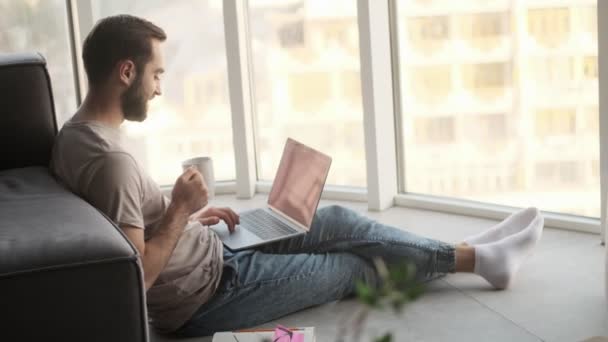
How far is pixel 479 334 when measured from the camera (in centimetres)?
224

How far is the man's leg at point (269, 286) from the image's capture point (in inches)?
90.4

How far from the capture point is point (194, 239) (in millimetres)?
2289

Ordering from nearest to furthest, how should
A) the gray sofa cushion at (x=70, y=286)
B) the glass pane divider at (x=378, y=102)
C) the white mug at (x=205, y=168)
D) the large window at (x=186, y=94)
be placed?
the gray sofa cushion at (x=70, y=286) < the glass pane divider at (x=378, y=102) < the white mug at (x=205, y=168) < the large window at (x=186, y=94)

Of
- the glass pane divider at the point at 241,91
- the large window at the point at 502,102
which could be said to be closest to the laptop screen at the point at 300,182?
the large window at the point at 502,102

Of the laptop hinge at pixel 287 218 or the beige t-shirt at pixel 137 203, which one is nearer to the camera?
the beige t-shirt at pixel 137 203

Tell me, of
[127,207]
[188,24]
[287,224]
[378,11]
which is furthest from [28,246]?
[188,24]

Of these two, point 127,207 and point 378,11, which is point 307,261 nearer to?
point 127,207

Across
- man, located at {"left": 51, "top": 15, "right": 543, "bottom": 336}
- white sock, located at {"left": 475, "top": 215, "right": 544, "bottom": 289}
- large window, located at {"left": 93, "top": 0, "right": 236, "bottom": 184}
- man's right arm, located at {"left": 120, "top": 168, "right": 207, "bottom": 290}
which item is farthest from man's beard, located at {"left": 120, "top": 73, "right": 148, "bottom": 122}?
large window, located at {"left": 93, "top": 0, "right": 236, "bottom": 184}

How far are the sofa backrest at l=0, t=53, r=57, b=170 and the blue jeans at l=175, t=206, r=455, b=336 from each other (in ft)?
1.88

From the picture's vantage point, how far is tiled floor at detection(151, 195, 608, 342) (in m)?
2.25

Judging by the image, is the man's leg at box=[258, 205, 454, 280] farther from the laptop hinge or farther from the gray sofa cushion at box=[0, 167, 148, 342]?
the gray sofa cushion at box=[0, 167, 148, 342]

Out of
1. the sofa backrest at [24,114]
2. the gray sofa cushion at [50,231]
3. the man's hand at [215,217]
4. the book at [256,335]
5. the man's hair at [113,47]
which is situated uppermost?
the man's hair at [113,47]

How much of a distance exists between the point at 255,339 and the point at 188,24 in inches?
85.1

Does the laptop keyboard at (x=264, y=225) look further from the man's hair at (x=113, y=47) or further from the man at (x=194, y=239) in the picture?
the man's hair at (x=113, y=47)
